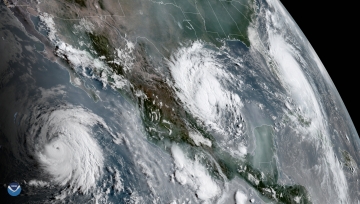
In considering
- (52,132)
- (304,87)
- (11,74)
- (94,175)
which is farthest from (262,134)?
(11,74)

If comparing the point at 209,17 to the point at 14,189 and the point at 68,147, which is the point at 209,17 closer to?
the point at 68,147

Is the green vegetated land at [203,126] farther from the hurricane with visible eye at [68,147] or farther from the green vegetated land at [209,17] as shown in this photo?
the hurricane with visible eye at [68,147]

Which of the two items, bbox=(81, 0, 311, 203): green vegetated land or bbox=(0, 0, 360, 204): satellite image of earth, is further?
bbox=(81, 0, 311, 203): green vegetated land

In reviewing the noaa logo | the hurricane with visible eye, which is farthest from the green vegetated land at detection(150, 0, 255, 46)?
the noaa logo

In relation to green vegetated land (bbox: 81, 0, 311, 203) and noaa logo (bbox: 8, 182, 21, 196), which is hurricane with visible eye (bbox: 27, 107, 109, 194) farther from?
green vegetated land (bbox: 81, 0, 311, 203)

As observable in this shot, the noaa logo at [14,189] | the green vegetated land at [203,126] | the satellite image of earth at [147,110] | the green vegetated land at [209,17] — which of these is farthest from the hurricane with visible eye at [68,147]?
the green vegetated land at [209,17]

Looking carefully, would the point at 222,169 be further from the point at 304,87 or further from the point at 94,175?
the point at 304,87

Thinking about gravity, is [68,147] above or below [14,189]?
above

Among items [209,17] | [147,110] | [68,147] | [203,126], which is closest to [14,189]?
[68,147]
